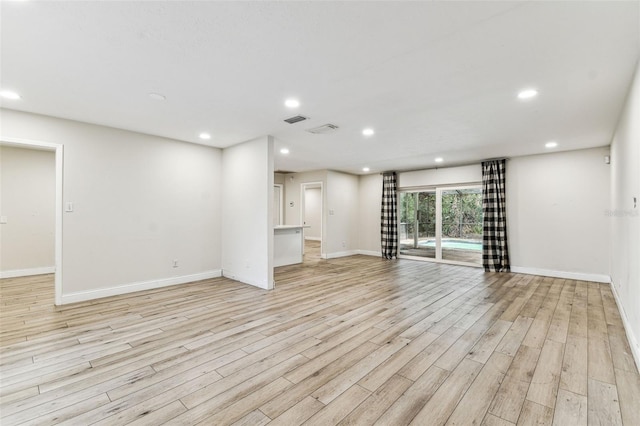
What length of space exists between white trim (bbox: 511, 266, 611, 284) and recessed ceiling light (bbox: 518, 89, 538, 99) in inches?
170

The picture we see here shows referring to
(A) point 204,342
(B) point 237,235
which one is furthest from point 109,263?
(A) point 204,342

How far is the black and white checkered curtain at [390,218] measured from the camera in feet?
26.3

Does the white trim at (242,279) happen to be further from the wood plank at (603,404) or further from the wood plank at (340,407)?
the wood plank at (603,404)

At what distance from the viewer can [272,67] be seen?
254cm

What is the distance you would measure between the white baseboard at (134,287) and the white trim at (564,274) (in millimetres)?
6367

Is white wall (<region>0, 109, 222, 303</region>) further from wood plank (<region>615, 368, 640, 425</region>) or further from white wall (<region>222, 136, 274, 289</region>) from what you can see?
wood plank (<region>615, 368, 640, 425</region>)

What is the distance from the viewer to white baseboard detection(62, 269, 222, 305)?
3.99m

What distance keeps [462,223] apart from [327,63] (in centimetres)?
601

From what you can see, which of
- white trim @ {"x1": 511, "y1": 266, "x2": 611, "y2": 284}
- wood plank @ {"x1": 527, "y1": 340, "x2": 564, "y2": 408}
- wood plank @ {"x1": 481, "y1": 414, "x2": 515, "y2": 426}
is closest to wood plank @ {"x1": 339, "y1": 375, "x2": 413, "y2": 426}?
wood plank @ {"x1": 481, "y1": 414, "x2": 515, "y2": 426}

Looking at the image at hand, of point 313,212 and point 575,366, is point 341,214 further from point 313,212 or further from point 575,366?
point 575,366

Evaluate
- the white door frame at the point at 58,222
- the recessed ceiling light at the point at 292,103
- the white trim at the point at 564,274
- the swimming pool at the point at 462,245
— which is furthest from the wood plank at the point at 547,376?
the white door frame at the point at 58,222

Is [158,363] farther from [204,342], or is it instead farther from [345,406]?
[345,406]

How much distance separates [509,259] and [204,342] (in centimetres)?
634

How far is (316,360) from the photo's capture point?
8.02ft
